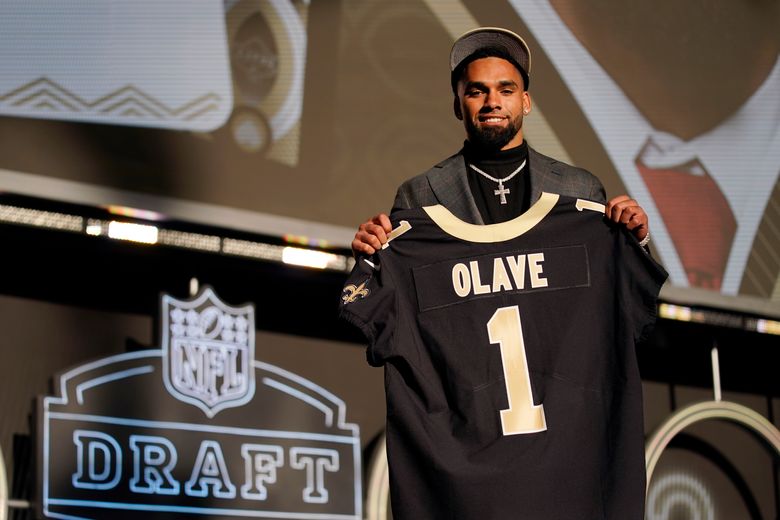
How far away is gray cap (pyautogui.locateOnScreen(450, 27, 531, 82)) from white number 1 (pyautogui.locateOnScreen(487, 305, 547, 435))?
0.47m

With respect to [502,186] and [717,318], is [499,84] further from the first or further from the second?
[717,318]

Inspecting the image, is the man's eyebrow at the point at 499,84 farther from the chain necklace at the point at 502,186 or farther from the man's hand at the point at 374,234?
the man's hand at the point at 374,234

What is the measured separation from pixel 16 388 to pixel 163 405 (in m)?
0.58

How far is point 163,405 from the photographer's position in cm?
509

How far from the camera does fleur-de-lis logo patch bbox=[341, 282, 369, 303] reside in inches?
93.8

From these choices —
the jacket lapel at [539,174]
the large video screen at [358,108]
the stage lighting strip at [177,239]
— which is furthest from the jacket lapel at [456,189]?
the stage lighting strip at [177,239]

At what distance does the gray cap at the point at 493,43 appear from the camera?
95.1 inches

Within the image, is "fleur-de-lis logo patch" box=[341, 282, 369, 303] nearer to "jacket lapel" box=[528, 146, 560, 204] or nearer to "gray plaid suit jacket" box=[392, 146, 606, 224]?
"gray plaid suit jacket" box=[392, 146, 606, 224]

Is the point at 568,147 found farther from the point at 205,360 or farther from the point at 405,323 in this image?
the point at 405,323

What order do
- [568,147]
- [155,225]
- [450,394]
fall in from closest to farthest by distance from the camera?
[450,394] < [155,225] < [568,147]

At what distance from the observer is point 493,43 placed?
2420 mm

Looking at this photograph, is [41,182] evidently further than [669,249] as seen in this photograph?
No

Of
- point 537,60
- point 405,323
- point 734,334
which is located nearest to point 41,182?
point 537,60

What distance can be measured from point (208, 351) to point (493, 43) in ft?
9.94
